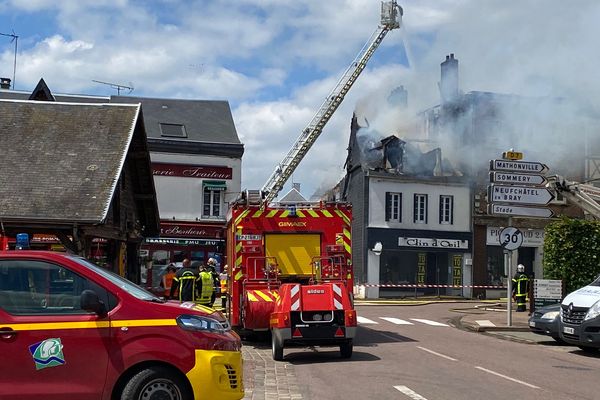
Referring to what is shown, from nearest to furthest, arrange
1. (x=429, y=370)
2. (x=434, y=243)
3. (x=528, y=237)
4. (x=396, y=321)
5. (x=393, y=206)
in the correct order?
(x=429, y=370) < (x=396, y=321) < (x=393, y=206) < (x=434, y=243) < (x=528, y=237)

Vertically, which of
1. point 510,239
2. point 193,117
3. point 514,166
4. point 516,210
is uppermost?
point 193,117

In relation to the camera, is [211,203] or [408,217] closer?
[211,203]

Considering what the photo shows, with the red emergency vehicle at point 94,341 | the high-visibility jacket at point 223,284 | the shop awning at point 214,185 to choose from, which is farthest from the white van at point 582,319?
the shop awning at point 214,185

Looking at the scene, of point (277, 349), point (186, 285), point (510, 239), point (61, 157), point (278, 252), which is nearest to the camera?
point (277, 349)

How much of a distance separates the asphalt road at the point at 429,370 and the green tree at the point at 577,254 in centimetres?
537

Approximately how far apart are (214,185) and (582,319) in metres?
26.2

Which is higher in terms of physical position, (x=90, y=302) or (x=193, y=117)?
(x=193, y=117)

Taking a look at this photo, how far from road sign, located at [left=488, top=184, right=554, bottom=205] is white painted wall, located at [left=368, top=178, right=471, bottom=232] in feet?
63.0

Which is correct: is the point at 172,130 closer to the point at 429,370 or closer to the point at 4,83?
the point at 4,83

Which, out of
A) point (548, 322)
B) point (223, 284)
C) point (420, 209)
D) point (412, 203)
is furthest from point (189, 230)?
point (548, 322)

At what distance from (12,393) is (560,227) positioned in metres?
20.2

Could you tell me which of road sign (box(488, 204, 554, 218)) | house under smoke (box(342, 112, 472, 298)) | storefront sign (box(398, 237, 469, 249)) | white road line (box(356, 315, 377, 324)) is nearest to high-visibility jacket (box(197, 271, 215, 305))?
white road line (box(356, 315, 377, 324))

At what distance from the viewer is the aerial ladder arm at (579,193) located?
75.9 feet

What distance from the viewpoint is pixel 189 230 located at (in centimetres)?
3872
